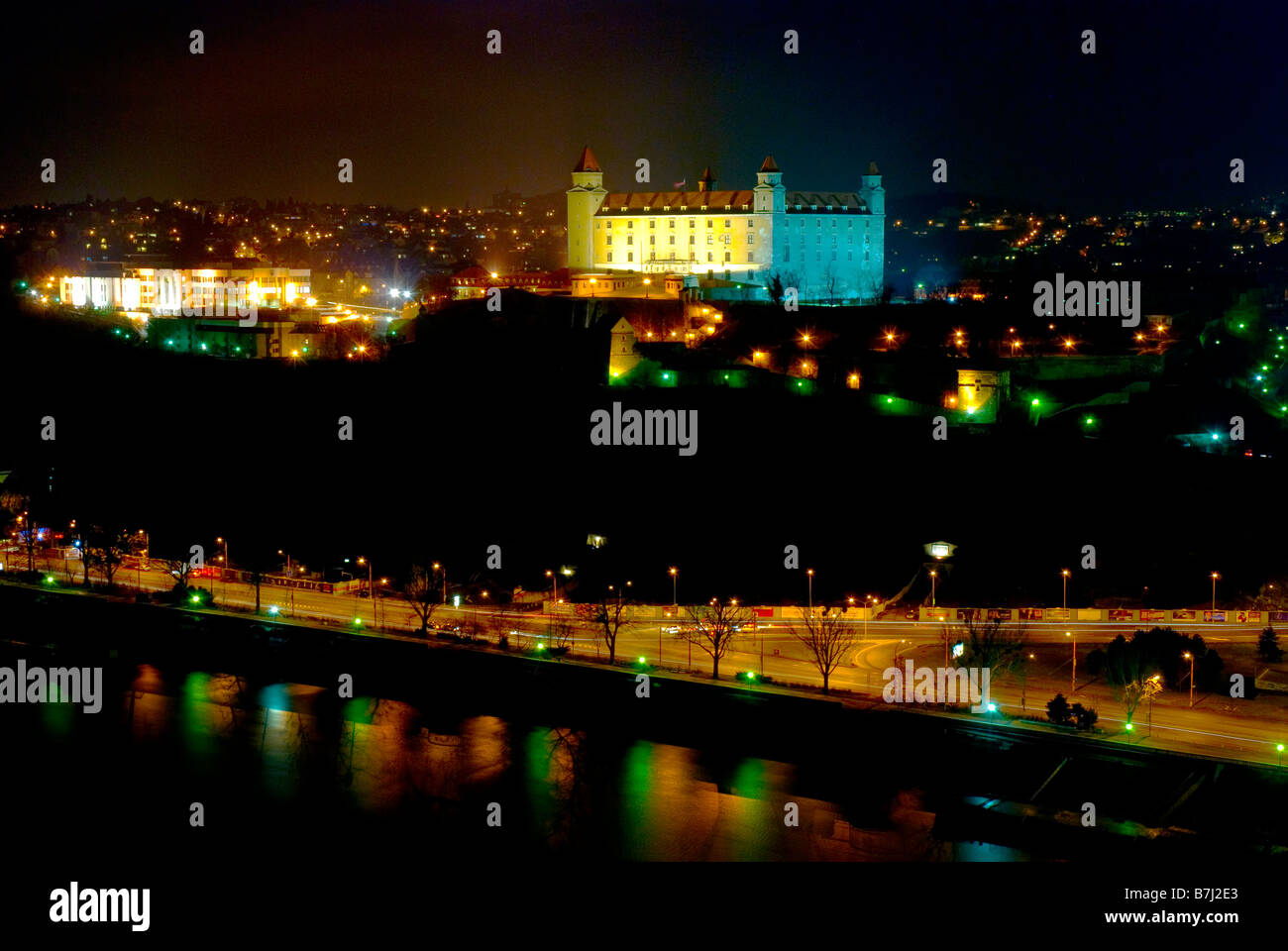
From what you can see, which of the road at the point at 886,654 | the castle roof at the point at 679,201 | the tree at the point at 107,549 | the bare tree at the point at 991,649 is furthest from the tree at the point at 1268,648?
the castle roof at the point at 679,201

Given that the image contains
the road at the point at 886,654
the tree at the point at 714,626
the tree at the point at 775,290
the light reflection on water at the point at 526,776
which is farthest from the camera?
the tree at the point at 775,290

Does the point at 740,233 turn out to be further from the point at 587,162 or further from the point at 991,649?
the point at 991,649

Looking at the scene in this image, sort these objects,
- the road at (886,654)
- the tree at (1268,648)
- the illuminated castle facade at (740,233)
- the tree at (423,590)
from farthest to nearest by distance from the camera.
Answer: the illuminated castle facade at (740,233) < the tree at (423,590) < the tree at (1268,648) < the road at (886,654)

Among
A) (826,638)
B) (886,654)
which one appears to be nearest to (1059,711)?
(886,654)

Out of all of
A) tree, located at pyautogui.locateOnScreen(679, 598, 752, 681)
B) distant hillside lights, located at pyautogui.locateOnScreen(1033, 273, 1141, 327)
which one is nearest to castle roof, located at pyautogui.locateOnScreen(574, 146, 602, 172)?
distant hillside lights, located at pyautogui.locateOnScreen(1033, 273, 1141, 327)

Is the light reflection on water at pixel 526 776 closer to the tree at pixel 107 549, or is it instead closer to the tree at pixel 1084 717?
the tree at pixel 1084 717

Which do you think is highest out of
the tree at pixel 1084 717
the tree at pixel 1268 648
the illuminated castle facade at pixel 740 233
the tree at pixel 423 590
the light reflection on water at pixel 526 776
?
the illuminated castle facade at pixel 740 233

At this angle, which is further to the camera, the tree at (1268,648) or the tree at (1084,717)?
the tree at (1268,648)

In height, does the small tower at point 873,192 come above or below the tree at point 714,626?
above
